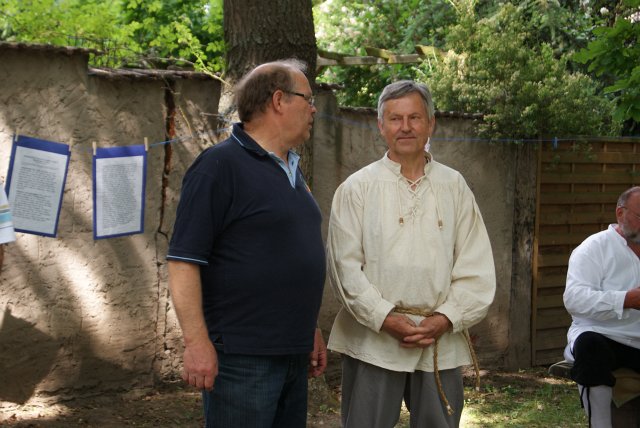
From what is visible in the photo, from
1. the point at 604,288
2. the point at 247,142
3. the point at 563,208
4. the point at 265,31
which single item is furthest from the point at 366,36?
the point at 247,142

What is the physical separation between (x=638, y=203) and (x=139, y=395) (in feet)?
11.8

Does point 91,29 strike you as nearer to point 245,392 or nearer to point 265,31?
point 265,31

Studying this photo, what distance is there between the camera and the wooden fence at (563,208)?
782 cm

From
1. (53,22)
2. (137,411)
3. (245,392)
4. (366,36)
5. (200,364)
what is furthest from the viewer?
(366,36)

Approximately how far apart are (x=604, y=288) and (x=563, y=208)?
3.26 metres

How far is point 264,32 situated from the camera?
Result: 5.52 metres

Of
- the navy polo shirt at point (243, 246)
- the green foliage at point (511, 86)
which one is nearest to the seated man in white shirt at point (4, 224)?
the navy polo shirt at point (243, 246)

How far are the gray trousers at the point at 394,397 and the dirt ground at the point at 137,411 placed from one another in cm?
217

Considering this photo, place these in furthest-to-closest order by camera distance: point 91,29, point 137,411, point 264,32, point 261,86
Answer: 1. point 91,29
2. point 137,411
3. point 264,32
4. point 261,86

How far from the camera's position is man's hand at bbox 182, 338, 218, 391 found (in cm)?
274

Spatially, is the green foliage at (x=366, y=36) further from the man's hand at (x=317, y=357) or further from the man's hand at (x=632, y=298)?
the man's hand at (x=317, y=357)

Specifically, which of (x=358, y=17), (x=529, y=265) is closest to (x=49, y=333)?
(x=529, y=265)

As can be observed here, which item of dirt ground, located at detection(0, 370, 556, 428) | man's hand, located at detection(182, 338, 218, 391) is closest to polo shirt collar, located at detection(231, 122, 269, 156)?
man's hand, located at detection(182, 338, 218, 391)

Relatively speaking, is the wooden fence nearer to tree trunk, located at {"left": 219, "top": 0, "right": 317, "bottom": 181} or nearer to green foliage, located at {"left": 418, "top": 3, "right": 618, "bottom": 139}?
green foliage, located at {"left": 418, "top": 3, "right": 618, "bottom": 139}
